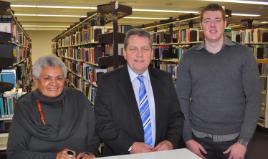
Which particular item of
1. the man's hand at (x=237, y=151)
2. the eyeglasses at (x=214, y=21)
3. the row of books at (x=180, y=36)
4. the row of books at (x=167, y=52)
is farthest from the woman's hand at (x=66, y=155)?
the row of books at (x=167, y=52)

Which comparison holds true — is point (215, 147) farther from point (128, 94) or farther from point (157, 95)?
point (128, 94)

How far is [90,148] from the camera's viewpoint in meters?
2.05

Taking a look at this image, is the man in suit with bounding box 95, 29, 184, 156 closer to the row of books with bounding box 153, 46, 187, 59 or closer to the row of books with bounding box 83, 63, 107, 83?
the row of books with bounding box 83, 63, 107, 83

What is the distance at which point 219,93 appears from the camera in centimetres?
214

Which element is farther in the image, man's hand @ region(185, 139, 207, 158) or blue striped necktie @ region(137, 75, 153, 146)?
man's hand @ region(185, 139, 207, 158)

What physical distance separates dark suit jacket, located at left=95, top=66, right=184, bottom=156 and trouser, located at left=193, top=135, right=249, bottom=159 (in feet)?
0.84

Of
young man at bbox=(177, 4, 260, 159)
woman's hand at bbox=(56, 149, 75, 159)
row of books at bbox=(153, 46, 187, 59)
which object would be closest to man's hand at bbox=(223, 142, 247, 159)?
young man at bbox=(177, 4, 260, 159)

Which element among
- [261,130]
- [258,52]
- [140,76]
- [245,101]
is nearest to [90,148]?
[140,76]

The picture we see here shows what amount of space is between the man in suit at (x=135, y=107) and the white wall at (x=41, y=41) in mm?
18520

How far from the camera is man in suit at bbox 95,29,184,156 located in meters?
1.93

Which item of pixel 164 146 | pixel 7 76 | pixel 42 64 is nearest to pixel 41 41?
pixel 7 76

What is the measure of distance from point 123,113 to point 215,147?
0.75 m

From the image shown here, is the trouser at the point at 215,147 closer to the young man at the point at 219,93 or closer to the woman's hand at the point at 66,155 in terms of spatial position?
the young man at the point at 219,93

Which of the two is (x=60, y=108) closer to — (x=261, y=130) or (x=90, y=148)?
(x=90, y=148)
